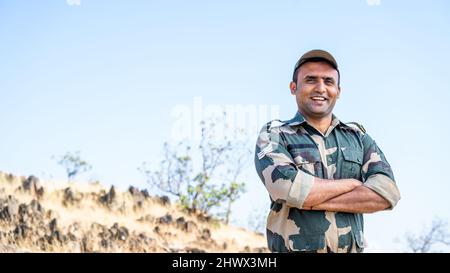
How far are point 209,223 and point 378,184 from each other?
13.3 meters

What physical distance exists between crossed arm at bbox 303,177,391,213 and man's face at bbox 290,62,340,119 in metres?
0.47

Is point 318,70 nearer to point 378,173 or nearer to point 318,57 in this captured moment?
point 318,57

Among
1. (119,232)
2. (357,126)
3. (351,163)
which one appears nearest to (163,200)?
(119,232)

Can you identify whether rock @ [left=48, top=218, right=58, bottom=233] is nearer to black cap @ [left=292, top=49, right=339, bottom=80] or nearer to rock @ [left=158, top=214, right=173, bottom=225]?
rock @ [left=158, top=214, right=173, bottom=225]

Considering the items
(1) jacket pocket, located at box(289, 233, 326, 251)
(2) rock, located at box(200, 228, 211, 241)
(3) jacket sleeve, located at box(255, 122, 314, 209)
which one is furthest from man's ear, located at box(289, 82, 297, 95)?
(2) rock, located at box(200, 228, 211, 241)

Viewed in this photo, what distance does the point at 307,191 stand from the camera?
363 centimetres

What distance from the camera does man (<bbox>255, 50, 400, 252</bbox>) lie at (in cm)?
366

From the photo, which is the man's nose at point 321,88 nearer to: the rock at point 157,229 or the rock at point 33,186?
the rock at point 157,229

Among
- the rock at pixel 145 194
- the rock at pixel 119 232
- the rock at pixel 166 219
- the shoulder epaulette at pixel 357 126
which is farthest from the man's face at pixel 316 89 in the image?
the rock at pixel 145 194

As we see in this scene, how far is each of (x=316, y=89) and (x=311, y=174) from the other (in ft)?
1.74

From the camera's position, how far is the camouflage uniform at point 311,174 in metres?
3.66
